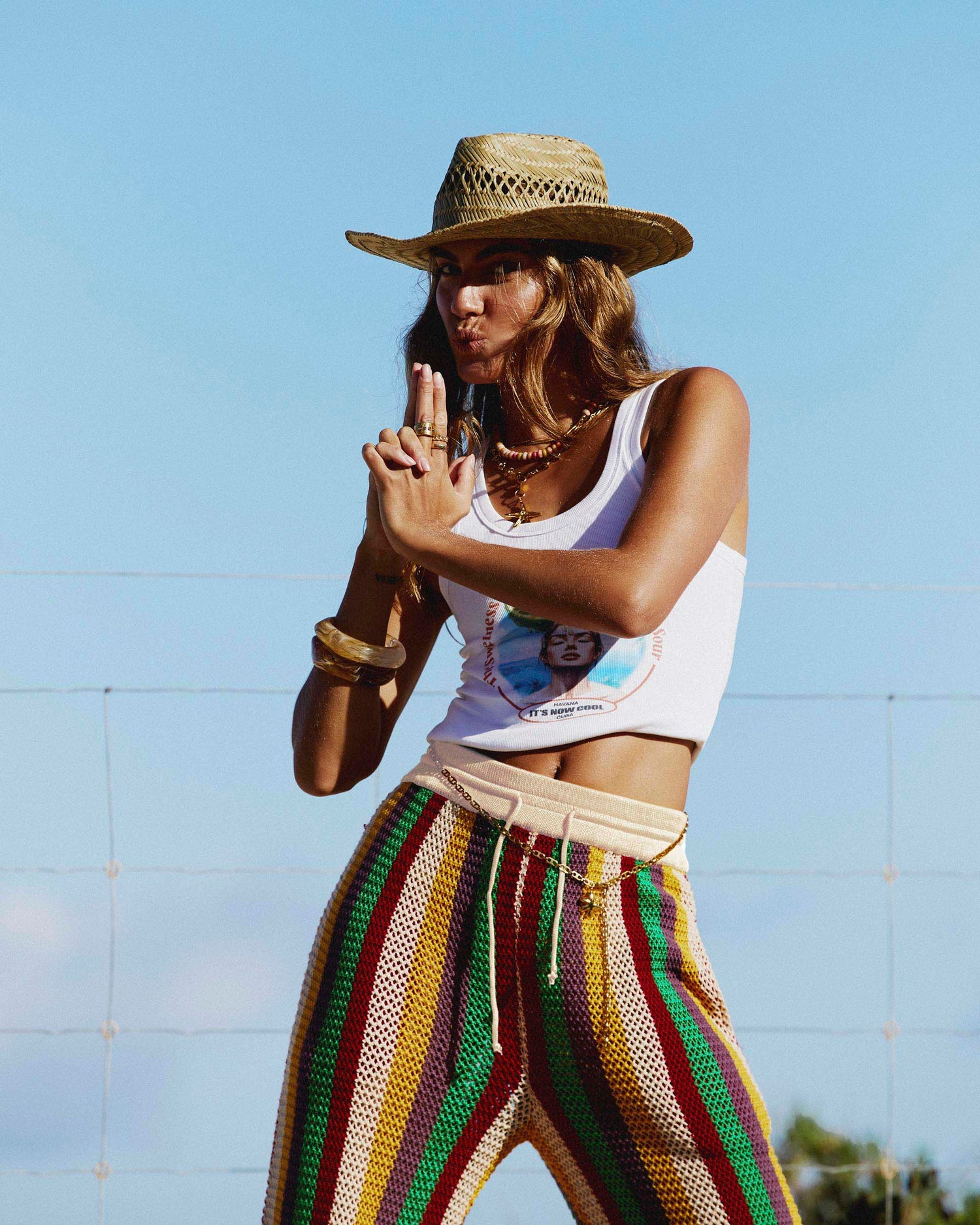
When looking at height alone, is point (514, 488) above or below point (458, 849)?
above

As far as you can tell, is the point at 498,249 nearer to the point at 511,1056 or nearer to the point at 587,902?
the point at 587,902

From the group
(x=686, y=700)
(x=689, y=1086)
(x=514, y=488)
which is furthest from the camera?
(x=514, y=488)

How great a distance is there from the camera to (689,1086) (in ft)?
5.27

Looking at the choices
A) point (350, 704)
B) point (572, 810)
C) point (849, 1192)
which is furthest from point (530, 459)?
point (849, 1192)

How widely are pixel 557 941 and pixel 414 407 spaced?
2.46ft

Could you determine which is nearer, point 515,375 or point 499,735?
point 499,735

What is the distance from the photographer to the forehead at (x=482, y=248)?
1.99 meters

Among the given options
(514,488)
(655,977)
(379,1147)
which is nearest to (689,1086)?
(655,977)

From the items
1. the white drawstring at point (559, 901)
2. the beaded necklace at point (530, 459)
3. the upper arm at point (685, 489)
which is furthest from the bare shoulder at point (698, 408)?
the white drawstring at point (559, 901)

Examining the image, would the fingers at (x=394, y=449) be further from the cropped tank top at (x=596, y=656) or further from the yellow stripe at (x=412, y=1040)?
the yellow stripe at (x=412, y=1040)

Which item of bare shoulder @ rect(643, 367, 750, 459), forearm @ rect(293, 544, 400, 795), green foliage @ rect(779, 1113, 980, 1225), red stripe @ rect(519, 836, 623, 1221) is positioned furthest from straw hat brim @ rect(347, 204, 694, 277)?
green foliage @ rect(779, 1113, 980, 1225)

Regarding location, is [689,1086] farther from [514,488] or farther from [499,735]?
[514,488]

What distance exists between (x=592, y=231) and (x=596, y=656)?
0.64m

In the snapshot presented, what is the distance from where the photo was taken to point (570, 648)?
1.75 metres
